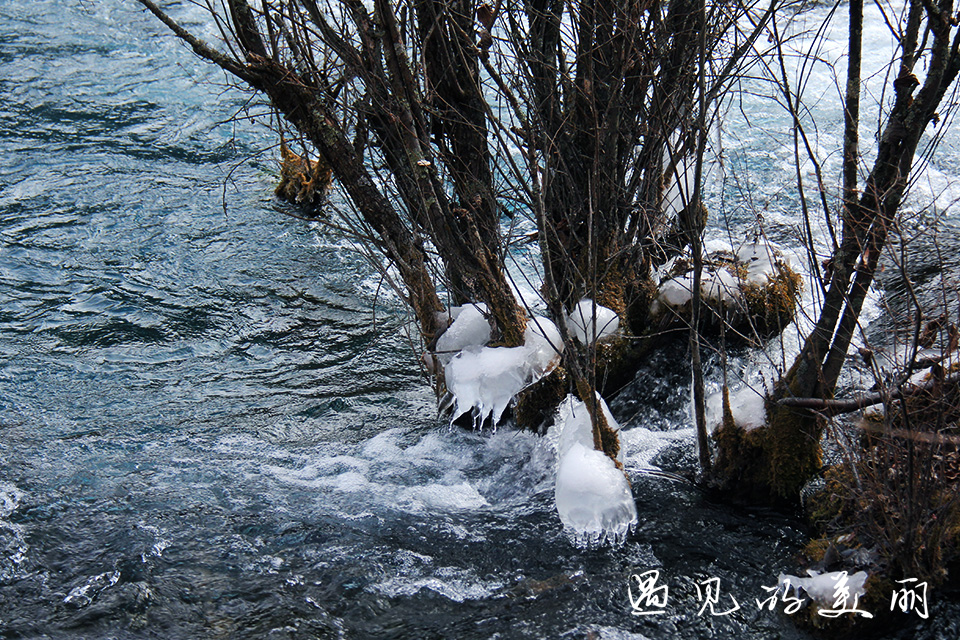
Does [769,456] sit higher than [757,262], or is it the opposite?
[757,262]

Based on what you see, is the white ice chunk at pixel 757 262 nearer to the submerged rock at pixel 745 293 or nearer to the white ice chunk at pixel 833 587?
the submerged rock at pixel 745 293

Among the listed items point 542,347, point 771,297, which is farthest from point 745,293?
point 542,347

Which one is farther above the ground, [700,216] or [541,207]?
[700,216]

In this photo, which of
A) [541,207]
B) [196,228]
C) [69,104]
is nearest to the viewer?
[541,207]

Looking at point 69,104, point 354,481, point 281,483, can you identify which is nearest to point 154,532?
point 281,483

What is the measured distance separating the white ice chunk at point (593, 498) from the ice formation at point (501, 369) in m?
0.64

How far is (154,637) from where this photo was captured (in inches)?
147

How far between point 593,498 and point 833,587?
1.17 metres

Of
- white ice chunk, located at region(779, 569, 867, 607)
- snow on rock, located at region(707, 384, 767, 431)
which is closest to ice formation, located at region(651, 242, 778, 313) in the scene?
snow on rock, located at region(707, 384, 767, 431)

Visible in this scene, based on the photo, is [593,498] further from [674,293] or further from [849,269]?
[674,293]

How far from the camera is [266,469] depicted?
4.98 m

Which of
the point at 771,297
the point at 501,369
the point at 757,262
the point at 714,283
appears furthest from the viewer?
the point at 757,262

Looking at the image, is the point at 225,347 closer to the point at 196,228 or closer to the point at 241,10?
the point at 196,228

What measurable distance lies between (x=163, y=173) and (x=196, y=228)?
1401mm
